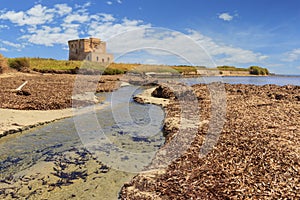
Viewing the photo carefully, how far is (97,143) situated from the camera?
8.30 meters

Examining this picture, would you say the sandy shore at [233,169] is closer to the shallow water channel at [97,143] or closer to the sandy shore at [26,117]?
the shallow water channel at [97,143]

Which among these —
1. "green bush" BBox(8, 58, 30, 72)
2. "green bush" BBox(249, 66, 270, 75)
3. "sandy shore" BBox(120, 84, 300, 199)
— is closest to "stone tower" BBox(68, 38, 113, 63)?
"green bush" BBox(8, 58, 30, 72)

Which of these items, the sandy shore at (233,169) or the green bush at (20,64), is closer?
the sandy shore at (233,169)

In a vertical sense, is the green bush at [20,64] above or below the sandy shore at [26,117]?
above

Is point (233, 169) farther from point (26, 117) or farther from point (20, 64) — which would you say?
point (20, 64)

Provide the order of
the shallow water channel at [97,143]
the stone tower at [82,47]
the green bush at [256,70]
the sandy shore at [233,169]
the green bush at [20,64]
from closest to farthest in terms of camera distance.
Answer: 1. the sandy shore at [233,169]
2. the shallow water channel at [97,143]
3. the green bush at [20,64]
4. the stone tower at [82,47]
5. the green bush at [256,70]

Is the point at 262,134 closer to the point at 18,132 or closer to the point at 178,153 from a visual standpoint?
the point at 178,153

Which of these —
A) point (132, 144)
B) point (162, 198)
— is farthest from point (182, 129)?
point (162, 198)

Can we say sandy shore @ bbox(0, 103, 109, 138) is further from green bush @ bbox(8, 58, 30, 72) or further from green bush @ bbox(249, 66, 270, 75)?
green bush @ bbox(249, 66, 270, 75)

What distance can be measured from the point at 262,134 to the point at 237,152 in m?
1.65

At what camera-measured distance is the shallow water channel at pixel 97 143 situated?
6.23 metres

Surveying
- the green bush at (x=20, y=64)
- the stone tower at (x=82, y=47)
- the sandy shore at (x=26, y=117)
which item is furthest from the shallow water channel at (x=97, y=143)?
the stone tower at (x=82, y=47)

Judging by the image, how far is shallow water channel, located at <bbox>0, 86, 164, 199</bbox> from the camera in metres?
6.23

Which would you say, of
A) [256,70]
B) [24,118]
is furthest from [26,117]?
[256,70]
